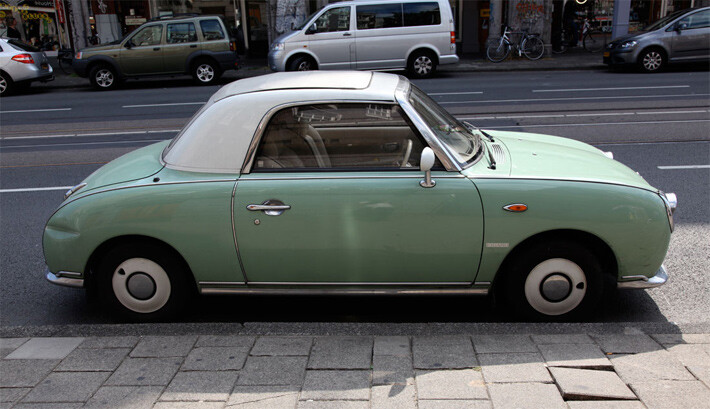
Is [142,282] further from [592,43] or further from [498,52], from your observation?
[592,43]

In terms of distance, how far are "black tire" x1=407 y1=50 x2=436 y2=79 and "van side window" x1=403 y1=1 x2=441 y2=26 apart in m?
0.78

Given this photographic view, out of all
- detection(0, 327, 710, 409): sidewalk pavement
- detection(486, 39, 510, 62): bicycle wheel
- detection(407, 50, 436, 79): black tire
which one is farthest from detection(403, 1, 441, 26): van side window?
detection(0, 327, 710, 409): sidewalk pavement

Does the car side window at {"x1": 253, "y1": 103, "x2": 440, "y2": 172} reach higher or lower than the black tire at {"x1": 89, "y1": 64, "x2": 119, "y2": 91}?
higher

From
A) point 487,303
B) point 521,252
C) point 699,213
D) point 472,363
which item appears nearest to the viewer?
point 472,363

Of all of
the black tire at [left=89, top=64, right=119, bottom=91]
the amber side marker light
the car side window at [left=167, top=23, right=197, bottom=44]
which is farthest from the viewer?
the black tire at [left=89, top=64, right=119, bottom=91]

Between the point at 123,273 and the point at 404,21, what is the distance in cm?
1457

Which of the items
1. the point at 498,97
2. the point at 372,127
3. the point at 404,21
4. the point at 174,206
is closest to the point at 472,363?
the point at 372,127

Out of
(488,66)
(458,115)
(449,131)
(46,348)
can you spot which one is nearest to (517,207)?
(449,131)

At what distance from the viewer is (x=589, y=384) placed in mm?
3170

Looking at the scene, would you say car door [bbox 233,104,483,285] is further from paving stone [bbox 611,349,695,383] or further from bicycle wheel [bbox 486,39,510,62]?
bicycle wheel [bbox 486,39,510,62]

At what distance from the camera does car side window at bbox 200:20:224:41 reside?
17.9m

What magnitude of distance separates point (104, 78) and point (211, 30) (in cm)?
326

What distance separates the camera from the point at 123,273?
13.8ft

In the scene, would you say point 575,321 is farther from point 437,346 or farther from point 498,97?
point 498,97
